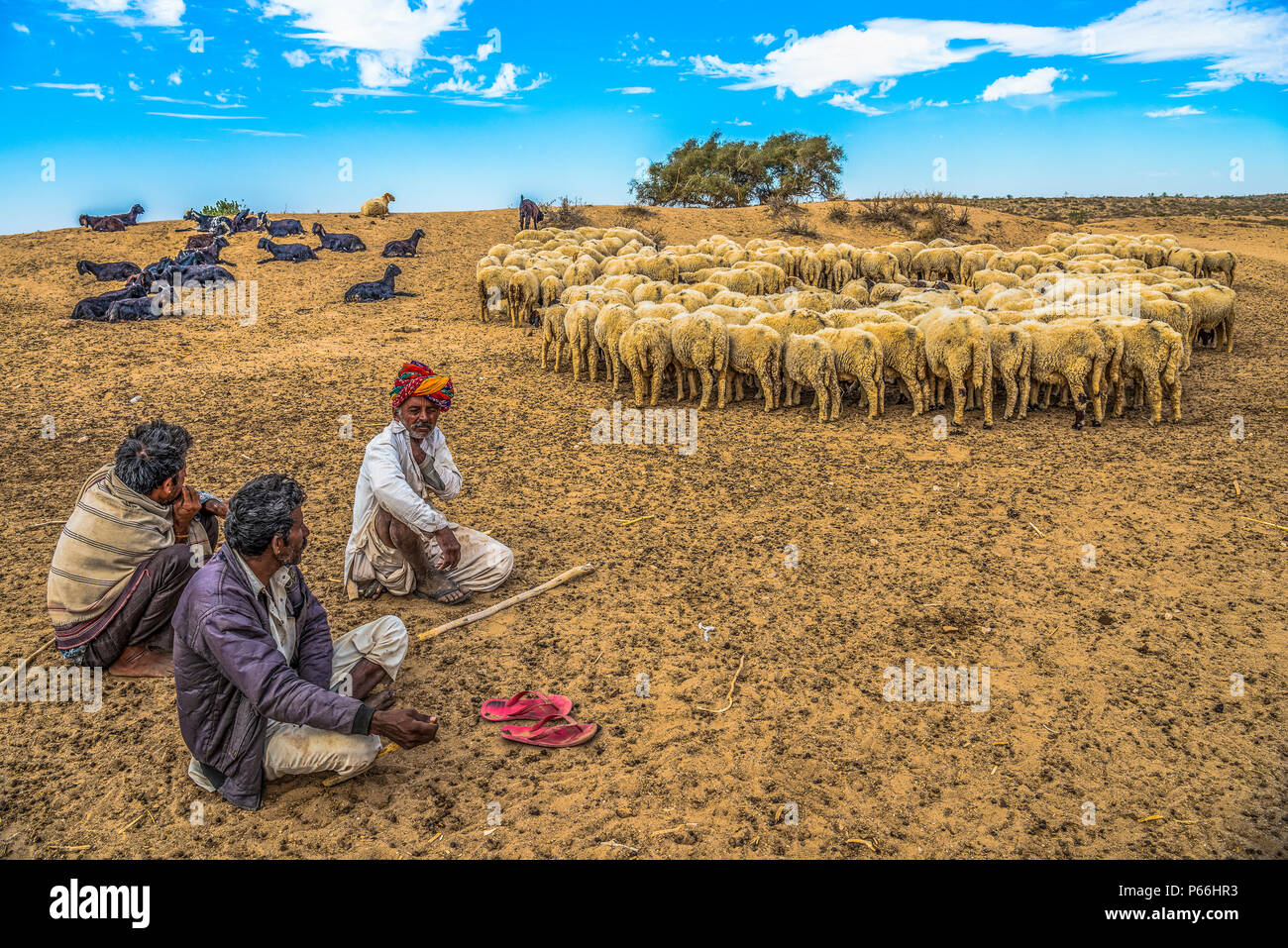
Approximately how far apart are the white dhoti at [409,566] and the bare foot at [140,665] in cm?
110

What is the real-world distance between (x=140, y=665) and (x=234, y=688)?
141 cm

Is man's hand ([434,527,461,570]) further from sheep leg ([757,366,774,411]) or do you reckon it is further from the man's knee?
sheep leg ([757,366,774,411])

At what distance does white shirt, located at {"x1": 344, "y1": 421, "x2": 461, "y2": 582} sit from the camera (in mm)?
4508

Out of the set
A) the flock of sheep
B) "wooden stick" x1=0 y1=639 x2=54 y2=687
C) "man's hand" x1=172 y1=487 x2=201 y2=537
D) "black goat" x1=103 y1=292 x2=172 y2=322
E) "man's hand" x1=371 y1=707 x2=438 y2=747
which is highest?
"black goat" x1=103 y1=292 x2=172 y2=322

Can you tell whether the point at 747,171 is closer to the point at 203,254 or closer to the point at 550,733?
the point at 203,254

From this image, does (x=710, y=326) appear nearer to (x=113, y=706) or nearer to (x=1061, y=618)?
(x=1061, y=618)

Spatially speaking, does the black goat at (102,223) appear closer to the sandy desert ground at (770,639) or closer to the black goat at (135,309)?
the black goat at (135,309)

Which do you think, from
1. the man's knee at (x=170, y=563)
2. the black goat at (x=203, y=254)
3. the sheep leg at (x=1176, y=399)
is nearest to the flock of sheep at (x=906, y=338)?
the sheep leg at (x=1176, y=399)

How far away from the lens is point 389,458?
182 inches

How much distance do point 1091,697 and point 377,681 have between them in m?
3.55

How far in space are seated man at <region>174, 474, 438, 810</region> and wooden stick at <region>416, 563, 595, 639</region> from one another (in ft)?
3.95

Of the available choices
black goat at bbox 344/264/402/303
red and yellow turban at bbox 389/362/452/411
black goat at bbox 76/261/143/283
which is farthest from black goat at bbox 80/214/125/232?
red and yellow turban at bbox 389/362/452/411

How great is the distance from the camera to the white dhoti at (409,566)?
4836 mm

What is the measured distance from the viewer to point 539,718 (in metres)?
3.79
